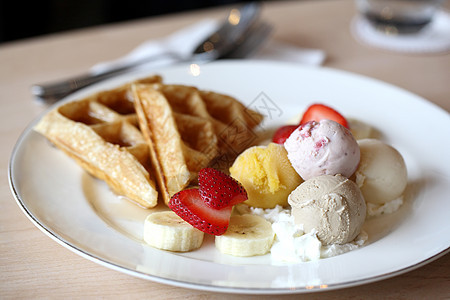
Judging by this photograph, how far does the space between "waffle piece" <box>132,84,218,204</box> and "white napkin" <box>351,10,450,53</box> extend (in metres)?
1.27

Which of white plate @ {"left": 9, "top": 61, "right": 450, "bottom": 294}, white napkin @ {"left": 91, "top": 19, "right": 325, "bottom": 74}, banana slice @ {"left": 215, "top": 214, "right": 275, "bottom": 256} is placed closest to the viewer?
white plate @ {"left": 9, "top": 61, "right": 450, "bottom": 294}

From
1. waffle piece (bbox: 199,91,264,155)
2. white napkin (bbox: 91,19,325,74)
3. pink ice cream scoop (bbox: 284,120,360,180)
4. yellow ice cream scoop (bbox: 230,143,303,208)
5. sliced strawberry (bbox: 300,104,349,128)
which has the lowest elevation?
white napkin (bbox: 91,19,325,74)

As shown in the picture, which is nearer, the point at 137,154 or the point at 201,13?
the point at 137,154

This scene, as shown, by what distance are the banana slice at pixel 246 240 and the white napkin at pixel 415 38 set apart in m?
1.68

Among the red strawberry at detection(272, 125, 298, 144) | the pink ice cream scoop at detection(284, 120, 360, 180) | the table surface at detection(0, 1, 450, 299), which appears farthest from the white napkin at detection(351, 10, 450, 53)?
the pink ice cream scoop at detection(284, 120, 360, 180)

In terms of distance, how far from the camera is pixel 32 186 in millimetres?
1519

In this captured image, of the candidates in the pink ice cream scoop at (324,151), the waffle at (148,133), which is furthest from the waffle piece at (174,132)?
the pink ice cream scoop at (324,151)

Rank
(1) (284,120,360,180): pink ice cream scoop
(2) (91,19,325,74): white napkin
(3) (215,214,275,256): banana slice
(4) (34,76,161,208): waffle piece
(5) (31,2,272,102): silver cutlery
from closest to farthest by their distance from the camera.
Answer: (3) (215,214,275,256): banana slice → (1) (284,120,360,180): pink ice cream scoop → (4) (34,76,161,208): waffle piece → (5) (31,2,272,102): silver cutlery → (2) (91,19,325,74): white napkin

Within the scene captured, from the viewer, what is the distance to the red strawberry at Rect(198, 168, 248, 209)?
1.33m

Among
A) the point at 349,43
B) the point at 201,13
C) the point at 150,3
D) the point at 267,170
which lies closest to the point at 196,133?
the point at 267,170

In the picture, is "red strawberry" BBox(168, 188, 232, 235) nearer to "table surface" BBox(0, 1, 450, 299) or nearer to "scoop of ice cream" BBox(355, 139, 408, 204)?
"table surface" BBox(0, 1, 450, 299)

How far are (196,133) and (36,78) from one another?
1.14 m

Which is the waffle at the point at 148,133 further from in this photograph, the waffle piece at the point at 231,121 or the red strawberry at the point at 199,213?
the red strawberry at the point at 199,213

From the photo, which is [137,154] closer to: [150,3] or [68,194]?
[68,194]
